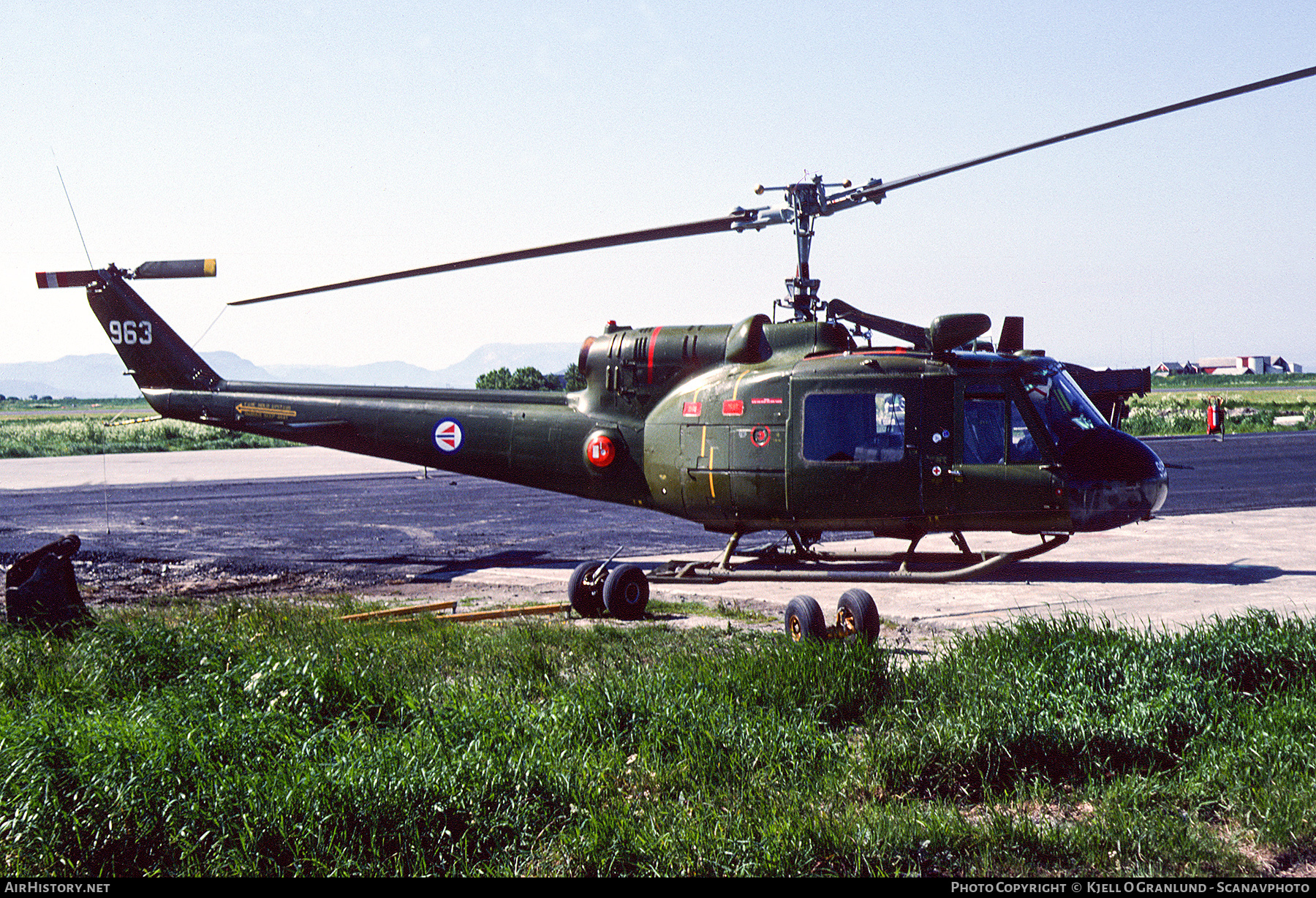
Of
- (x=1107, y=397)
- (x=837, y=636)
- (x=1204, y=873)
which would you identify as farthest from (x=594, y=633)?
(x=1107, y=397)

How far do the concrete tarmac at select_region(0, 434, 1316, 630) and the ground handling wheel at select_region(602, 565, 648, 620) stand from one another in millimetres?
1456

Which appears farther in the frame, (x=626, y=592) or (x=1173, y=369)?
(x=1173, y=369)

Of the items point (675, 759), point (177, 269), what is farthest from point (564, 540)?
point (675, 759)

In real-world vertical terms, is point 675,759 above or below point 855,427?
below

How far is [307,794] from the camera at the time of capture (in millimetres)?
4641

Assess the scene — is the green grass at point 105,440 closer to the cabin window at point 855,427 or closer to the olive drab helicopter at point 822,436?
the olive drab helicopter at point 822,436

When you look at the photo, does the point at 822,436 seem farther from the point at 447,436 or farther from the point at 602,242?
the point at 447,436

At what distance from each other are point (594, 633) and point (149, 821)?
201 inches

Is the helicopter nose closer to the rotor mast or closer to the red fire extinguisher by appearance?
the rotor mast

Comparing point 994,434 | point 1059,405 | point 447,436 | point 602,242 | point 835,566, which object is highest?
point 602,242

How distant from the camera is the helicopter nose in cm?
1016

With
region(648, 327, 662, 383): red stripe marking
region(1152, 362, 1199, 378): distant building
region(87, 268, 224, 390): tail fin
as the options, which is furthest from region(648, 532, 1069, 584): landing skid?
region(1152, 362, 1199, 378): distant building

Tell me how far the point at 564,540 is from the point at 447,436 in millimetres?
4654

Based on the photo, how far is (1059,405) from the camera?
10391 millimetres
